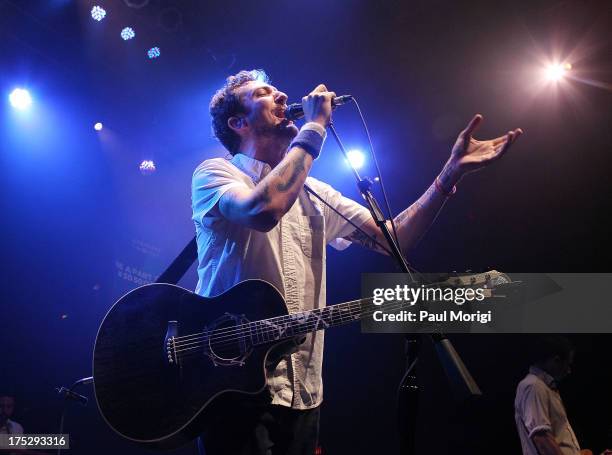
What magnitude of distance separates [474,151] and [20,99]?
17.7ft

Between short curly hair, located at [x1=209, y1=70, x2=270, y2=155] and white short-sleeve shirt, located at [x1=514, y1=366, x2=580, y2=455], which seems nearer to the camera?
short curly hair, located at [x1=209, y1=70, x2=270, y2=155]

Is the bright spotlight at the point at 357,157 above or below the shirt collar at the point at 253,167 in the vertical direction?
above

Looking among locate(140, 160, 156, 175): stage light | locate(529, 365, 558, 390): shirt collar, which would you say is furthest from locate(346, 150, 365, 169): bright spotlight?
locate(529, 365, 558, 390): shirt collar

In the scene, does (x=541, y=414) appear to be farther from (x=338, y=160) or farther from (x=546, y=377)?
(x=338, y=160)

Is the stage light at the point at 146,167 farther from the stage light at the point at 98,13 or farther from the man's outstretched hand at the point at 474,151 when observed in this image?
the man's outstretched hand at the point at 474,151

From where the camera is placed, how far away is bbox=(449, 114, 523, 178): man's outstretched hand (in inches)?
80.9

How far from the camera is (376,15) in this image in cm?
518

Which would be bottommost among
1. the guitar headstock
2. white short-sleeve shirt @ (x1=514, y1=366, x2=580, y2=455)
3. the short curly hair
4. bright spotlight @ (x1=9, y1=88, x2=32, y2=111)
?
white short-sleeve shirt @ (x1=514, y1=366, x2=580, y2=455)

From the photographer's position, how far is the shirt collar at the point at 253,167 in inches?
84.5

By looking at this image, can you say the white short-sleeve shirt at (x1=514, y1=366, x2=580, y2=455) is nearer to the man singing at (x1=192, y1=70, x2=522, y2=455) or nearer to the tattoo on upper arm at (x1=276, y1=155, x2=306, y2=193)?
the man singing at (x1=192, y1=70, x2=522, y2=455)

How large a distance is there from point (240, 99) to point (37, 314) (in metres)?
4.78

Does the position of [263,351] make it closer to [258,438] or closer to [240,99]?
[258,438]

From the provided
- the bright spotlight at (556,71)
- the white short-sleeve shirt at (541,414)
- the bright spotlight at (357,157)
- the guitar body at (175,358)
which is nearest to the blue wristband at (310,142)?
the guitar body at (175,358)

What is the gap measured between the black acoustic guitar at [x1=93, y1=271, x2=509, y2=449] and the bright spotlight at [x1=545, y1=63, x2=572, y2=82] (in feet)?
15.9
